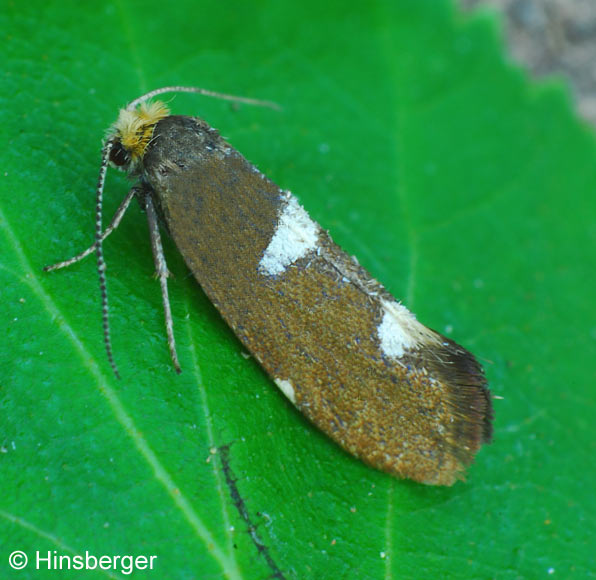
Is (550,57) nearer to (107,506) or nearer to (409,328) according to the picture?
(409,328)

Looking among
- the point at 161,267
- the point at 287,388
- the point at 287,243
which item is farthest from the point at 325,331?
the point at 161,267

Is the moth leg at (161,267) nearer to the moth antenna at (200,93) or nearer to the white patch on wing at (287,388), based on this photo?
the white patch on wing at (287,388)

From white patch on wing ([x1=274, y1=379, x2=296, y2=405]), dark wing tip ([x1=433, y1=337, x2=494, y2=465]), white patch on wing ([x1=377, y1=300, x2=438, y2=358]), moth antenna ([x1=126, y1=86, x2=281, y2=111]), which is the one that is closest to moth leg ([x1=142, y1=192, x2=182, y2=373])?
white patch on wing ([x1=274, y1=379, x2=296, y2=405])

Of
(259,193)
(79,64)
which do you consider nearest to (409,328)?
(259,193)

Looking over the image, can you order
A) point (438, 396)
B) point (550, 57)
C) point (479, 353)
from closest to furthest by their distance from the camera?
point (438, 396), point (479, 353), point (550, 57)

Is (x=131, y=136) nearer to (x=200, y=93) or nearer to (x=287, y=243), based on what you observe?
(x=200, y=93)

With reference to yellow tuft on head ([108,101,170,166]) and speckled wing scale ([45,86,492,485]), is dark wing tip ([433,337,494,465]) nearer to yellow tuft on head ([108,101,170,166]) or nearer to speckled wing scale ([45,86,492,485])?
speckled wing scale ([45,86,492,485])
